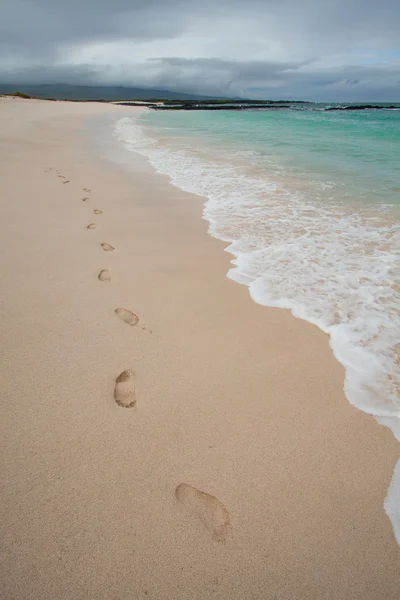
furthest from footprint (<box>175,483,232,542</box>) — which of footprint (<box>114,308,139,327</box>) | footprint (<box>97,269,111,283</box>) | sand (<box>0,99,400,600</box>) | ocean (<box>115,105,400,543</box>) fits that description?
footprint (<box>97,269,111,283</box>)

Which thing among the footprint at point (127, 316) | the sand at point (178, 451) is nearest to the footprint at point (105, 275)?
the sand at point (178, 451)

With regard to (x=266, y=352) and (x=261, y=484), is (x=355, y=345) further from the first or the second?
(x=261, y=484)

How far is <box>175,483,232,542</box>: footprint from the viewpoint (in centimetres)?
146

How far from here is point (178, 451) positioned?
5.82 ft

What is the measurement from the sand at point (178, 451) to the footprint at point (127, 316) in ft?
0.05

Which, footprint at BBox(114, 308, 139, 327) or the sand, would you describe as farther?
footprint at BBox(114, 308, 139, 327)

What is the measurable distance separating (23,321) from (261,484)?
2.12 m

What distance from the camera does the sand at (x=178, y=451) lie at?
1.35 meters

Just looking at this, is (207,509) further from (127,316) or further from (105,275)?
(105,275)

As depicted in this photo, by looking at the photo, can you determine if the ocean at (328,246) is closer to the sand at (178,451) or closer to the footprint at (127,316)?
the sand at (178,451)

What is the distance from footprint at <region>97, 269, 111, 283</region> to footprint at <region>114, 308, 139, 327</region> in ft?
1.89

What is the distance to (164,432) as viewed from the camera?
1867 mm

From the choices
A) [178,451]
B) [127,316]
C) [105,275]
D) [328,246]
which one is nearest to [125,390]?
[178,451]

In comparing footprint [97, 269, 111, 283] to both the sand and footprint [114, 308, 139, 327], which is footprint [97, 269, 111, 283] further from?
footprint [114, 308, 139, 327]
